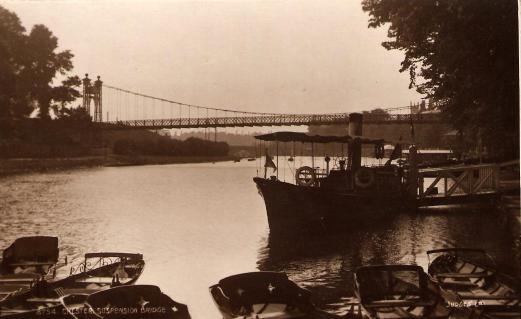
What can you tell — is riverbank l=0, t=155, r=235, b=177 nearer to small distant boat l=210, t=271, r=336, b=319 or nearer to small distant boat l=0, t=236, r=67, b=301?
small distant boat l=0, t=236, r=67, b=301


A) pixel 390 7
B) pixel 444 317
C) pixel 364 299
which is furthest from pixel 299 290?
pixel 390 7

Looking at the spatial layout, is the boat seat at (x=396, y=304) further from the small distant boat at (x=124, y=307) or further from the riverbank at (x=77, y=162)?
the riverbank at (x=77, y=162)

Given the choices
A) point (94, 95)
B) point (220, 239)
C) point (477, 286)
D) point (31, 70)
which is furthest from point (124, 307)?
point (94, 95)

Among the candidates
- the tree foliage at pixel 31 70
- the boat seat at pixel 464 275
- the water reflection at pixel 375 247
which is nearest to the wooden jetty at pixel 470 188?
the water reflection at pixel 375 247

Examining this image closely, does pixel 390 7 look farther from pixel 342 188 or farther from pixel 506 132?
pixel 342 188

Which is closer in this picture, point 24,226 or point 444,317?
point 444,317

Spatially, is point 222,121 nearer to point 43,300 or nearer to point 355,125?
point 355,125

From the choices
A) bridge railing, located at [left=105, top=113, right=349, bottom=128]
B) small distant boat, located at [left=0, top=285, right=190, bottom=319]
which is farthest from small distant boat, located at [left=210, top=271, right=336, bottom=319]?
bridge railing, located at [left=105, top=113, right=349, bottom=128]
